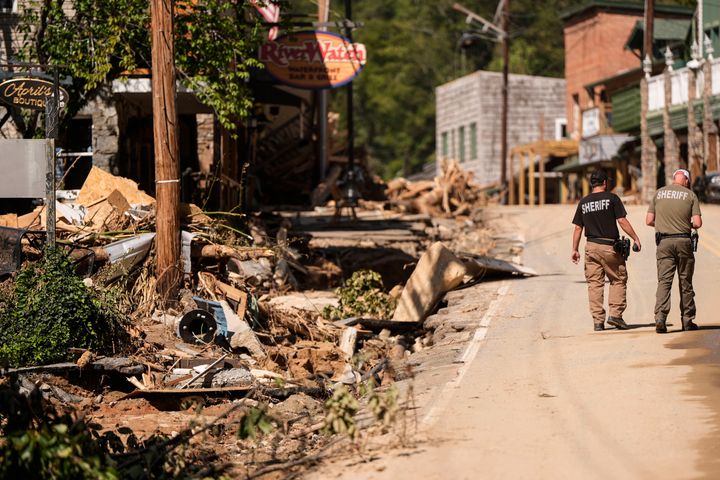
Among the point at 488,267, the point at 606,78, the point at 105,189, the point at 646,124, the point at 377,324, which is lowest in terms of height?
the point at 377,324

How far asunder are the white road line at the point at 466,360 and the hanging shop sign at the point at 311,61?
6962 mm

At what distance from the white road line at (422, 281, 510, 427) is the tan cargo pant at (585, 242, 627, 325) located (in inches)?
55.1

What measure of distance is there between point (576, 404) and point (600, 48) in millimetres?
47801

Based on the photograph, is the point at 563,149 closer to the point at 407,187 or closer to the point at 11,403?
the point at 407,187

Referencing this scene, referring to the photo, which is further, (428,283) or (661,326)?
(428,283)

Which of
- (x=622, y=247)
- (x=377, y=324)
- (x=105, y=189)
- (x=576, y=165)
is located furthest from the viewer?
(x=576, y=165)

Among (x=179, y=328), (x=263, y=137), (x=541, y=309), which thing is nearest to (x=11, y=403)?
(x=179, y=328)

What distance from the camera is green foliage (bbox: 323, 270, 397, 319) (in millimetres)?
18125

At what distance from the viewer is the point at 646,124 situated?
140 ft

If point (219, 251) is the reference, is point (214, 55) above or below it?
above

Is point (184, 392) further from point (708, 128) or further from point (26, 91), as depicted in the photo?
point (708, 128)

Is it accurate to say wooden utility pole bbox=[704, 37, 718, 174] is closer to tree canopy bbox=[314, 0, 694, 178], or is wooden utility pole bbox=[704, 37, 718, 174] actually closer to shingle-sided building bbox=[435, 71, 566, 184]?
shingle-sided building bbox=[435, 71, 566, 184]

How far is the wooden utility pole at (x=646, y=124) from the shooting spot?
41.5 m

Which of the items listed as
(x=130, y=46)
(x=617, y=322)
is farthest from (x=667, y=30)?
(x=617, y=322)
